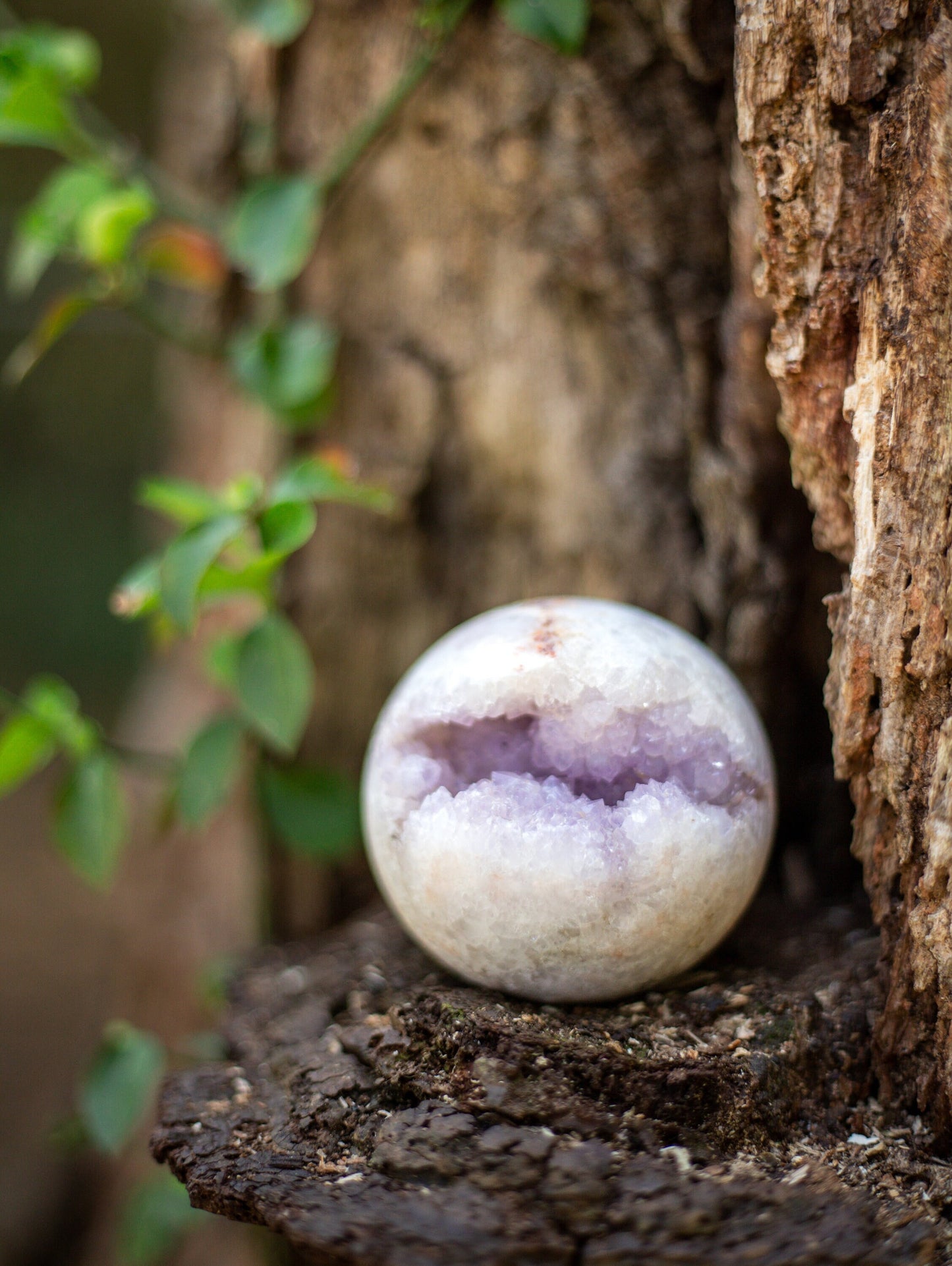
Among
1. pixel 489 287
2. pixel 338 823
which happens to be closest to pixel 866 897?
pixel 338 823

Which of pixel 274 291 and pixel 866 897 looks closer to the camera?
pixel 866 897

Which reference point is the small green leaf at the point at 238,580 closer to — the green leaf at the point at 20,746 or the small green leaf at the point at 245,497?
the small green leaf at the point at 245,497

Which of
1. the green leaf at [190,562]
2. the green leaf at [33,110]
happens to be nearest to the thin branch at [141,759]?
the green leaf at [190,562]

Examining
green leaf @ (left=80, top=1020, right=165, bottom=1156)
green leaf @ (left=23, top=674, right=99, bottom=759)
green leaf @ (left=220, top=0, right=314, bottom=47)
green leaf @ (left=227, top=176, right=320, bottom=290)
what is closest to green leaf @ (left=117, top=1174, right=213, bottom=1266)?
green leaf @ (left=80, top=1020, right=165, bottom=1156)

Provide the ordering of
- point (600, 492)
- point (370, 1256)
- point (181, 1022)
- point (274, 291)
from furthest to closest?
point (181, 1022) < point (274, 291) < point (600, 492) < point (370, 1256)

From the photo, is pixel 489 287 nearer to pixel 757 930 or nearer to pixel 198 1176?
pixel 757 930
